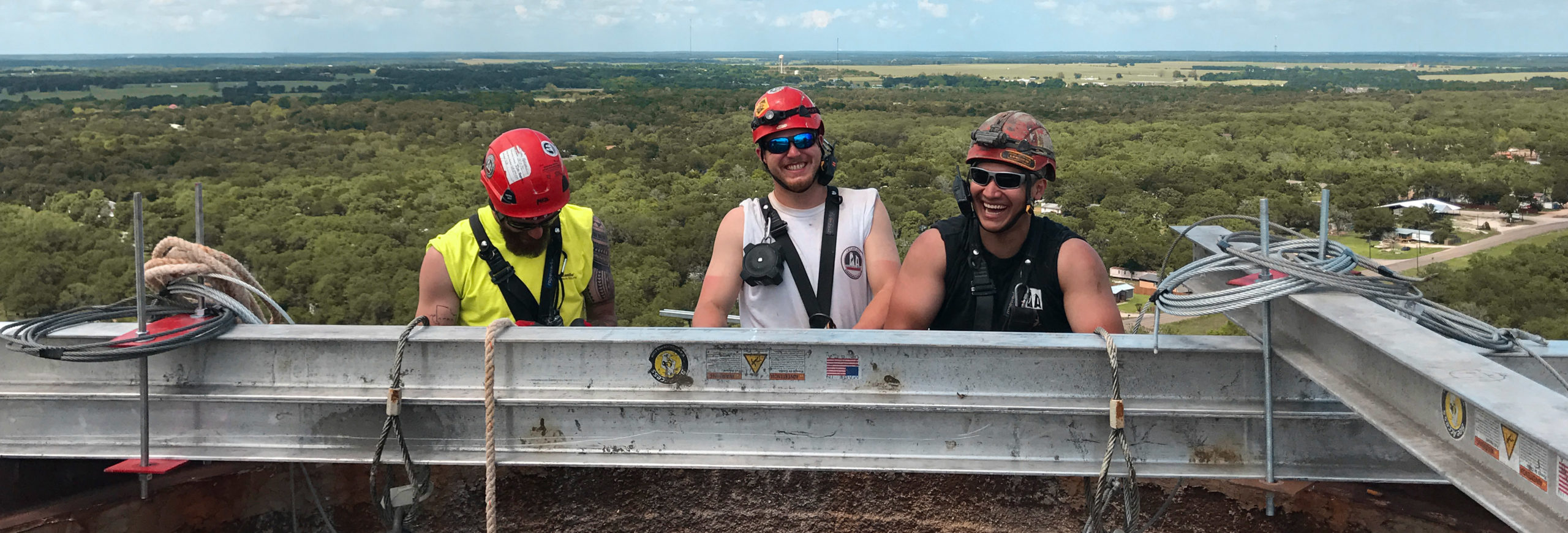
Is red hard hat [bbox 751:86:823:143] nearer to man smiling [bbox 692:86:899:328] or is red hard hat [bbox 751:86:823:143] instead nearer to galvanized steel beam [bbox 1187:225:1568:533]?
man smiling [bbox 692:86:899:328]

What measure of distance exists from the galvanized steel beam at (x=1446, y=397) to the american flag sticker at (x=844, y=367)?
44.9 inches

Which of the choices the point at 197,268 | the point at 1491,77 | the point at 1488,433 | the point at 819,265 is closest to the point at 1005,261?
the point at 819,265

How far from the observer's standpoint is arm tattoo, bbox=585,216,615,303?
4.26m

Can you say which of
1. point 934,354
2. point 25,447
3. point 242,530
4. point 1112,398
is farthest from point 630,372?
point 242,530

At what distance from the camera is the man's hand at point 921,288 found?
374cm

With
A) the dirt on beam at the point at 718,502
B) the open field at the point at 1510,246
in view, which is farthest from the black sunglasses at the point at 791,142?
the open field at the point at 1510,246

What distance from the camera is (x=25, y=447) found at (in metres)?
3.41

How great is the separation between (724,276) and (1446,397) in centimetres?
243

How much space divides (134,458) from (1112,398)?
9.53 feet

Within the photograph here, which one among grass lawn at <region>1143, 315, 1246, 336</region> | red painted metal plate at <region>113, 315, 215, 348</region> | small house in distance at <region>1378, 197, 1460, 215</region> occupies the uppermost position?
red painted metal plate at <region>113, 315, 215, 348</region>

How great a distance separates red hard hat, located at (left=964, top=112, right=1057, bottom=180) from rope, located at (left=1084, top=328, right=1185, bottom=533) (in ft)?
2.30

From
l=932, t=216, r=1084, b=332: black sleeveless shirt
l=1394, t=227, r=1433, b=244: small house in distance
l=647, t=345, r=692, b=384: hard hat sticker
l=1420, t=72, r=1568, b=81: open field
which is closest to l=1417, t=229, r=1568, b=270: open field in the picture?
l=1394, t=227, r=1433, b=244: small house in distance

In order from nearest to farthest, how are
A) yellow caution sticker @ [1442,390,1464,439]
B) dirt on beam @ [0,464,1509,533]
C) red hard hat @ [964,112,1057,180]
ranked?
yellow caution sticker @ [1442,390,1464,439] < red hard hat @ [964,112,1057,180] < dirt on beam @ [0,464,1509,533]

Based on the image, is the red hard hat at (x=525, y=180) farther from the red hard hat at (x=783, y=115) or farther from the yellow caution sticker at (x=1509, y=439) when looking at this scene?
the yellow caution sticker at (x=1509, y=439)
